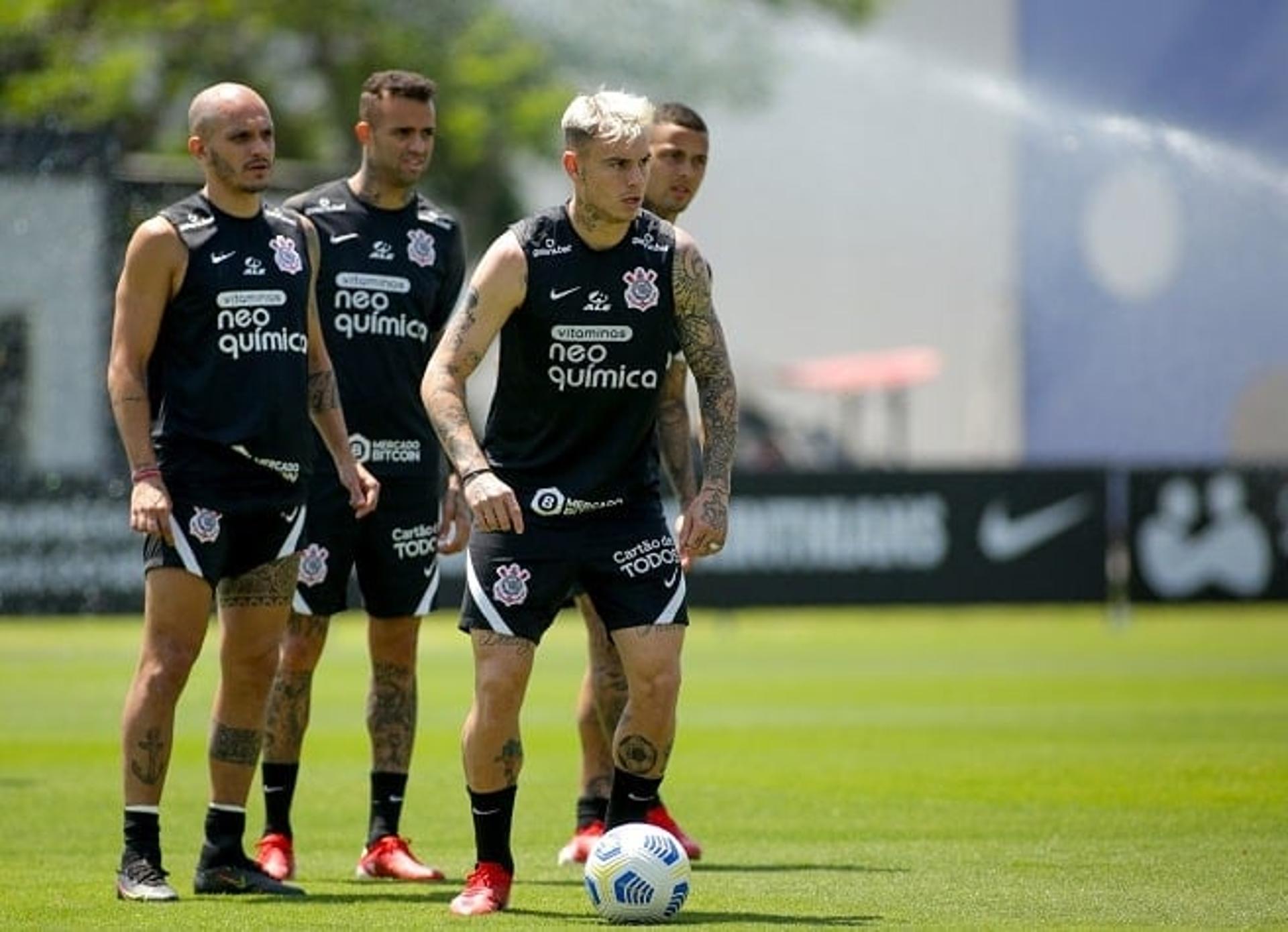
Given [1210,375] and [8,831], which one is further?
[1210,375]

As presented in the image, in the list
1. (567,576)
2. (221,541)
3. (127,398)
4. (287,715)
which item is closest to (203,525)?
(221,541)

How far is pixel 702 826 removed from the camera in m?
12.0

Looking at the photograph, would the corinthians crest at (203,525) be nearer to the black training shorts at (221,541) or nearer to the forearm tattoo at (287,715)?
the black training shorts at (221,541)

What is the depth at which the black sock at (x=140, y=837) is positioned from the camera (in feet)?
30.8

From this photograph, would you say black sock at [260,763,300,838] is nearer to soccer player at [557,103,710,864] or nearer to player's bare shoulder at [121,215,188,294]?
soccer player at [557,103,710,864]

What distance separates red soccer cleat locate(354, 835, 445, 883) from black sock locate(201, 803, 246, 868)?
688 mm

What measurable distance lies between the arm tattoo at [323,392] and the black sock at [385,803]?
62.3 inches

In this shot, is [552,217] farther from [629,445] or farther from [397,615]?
[397,615]

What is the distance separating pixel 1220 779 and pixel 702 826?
2897 millimetres

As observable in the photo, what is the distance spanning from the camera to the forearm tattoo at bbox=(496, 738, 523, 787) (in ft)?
30.0

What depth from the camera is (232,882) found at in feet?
31.8

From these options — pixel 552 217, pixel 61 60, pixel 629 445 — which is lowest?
pixel 629 445

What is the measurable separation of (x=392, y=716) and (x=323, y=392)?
4.91 ft

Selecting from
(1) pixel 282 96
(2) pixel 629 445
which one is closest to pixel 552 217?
(2) pixel 629 445
